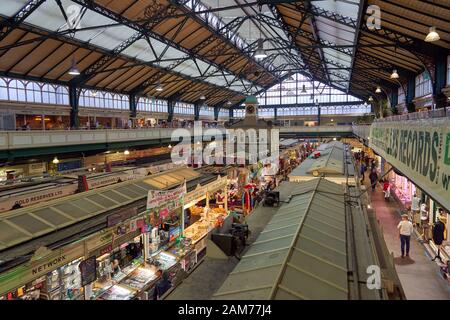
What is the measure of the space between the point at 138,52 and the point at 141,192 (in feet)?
64.7

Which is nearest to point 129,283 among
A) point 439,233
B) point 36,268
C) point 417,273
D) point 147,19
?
point 36,268

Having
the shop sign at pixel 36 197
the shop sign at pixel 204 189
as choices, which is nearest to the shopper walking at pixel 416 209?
the shop sign at pixel 204 189

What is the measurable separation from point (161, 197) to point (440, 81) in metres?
13.9

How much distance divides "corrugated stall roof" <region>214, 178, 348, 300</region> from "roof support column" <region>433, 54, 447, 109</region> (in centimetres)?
1318

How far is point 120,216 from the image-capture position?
7.02 m

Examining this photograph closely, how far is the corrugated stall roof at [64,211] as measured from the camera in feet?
19.2

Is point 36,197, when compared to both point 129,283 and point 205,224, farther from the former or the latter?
point 205,224

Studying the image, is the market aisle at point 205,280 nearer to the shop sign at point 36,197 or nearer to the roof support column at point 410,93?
the shop sign at point 36,197

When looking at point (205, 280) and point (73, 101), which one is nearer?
point (205, 280)

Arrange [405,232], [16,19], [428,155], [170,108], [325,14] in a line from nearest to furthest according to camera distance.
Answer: [428,155], [405,232], [325,14], [16,19], [170,108]

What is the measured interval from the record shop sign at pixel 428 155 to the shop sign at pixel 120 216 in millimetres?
5573

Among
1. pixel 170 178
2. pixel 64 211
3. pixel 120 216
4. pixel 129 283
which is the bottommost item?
pixel 129 283
